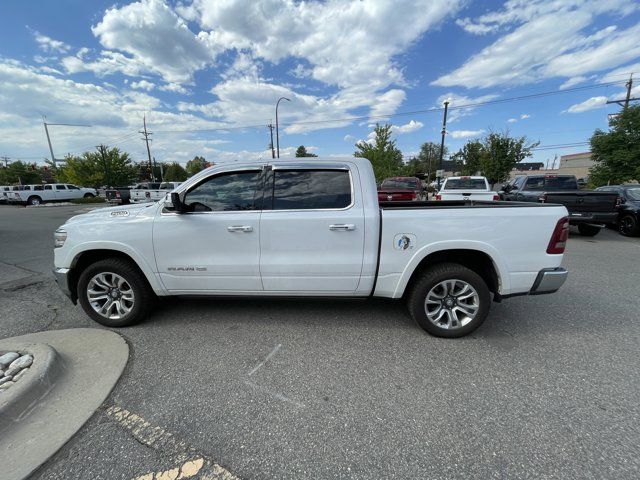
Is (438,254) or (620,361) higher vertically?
(438,254)

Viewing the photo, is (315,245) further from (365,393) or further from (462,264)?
(462,264)

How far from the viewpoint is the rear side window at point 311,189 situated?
3.18m

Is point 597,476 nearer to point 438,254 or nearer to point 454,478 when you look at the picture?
point 454,478

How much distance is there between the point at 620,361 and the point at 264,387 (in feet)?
10.6

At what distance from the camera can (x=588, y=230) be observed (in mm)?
9641

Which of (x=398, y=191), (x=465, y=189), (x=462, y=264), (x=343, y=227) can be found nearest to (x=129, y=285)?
(x=343, y=227)

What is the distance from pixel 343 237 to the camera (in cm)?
310

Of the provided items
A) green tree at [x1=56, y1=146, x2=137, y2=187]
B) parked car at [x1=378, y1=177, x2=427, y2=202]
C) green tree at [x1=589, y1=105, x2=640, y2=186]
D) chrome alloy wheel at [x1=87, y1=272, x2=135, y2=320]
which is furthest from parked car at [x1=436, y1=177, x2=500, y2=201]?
green tree at [x1=56, y1=146, x2=137, y2=187]

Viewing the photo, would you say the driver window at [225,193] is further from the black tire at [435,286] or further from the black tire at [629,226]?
the black tire at [629,226]

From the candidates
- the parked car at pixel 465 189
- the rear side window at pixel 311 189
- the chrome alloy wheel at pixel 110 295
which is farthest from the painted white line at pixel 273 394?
the parked car at pixel 465 189

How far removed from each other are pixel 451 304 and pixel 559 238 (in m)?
1.20

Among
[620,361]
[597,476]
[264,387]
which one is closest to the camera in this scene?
[597,476]

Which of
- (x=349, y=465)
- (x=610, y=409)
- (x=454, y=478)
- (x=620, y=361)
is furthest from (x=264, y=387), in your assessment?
(x=620, y=361)

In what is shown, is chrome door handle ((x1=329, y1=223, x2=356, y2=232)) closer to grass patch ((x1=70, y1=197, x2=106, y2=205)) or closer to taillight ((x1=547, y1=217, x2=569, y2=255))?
taillight ((x1=547, y1=217, x2=569, y2=255))
